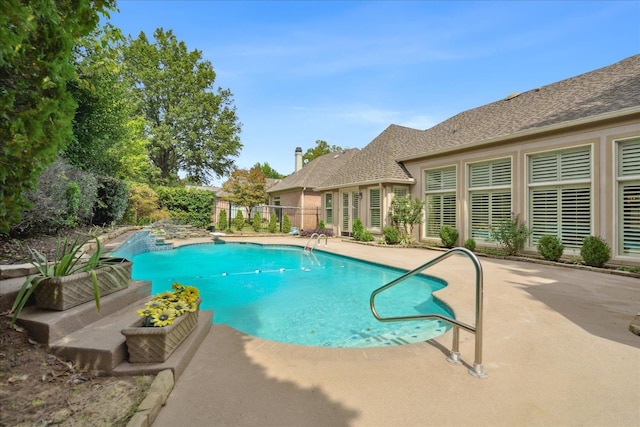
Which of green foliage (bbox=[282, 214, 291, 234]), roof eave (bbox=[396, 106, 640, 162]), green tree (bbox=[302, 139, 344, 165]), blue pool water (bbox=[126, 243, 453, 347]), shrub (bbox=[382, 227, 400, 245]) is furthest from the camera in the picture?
green tree (bbox=[302, 139, 344, 165])

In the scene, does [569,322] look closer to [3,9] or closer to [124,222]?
[3,9]

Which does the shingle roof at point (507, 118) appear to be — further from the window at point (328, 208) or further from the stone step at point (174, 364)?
the stone step at point (174, 364)

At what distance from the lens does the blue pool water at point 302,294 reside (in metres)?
4.66

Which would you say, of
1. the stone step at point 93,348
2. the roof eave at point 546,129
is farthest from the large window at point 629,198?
the stone step at point 93,348

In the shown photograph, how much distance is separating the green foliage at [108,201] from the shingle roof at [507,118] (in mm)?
10289

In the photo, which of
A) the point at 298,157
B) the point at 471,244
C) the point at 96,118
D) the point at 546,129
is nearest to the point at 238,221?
the point at 96,118

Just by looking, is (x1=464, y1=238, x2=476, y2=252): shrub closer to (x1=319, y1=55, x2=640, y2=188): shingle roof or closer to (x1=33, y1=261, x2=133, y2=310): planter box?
(x1=319, y1=55, x2=640, y2=188): shingle roof

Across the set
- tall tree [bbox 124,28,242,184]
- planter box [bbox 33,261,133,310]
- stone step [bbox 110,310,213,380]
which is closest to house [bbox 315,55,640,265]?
stone step [bbox 110,310,213,380]

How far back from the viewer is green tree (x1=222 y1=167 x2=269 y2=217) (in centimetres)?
1967

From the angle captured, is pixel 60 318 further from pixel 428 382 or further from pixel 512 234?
pixel 512 234

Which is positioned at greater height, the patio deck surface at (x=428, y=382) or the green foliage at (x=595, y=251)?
the green foliage at (x=595, y=251)

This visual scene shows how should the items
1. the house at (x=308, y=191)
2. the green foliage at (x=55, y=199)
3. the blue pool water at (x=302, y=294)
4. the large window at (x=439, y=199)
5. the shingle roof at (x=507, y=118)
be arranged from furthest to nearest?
the house at (x=308, y=191) → the large window at (x=439, y=199) → the shingle roof at (x=507, y=118) → the green foliage at (x=55, y=199) → the blue pool water at (x=302, y=294)

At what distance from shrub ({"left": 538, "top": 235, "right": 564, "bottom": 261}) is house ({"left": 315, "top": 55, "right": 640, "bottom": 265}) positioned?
433 millimetres

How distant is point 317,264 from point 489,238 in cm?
612
